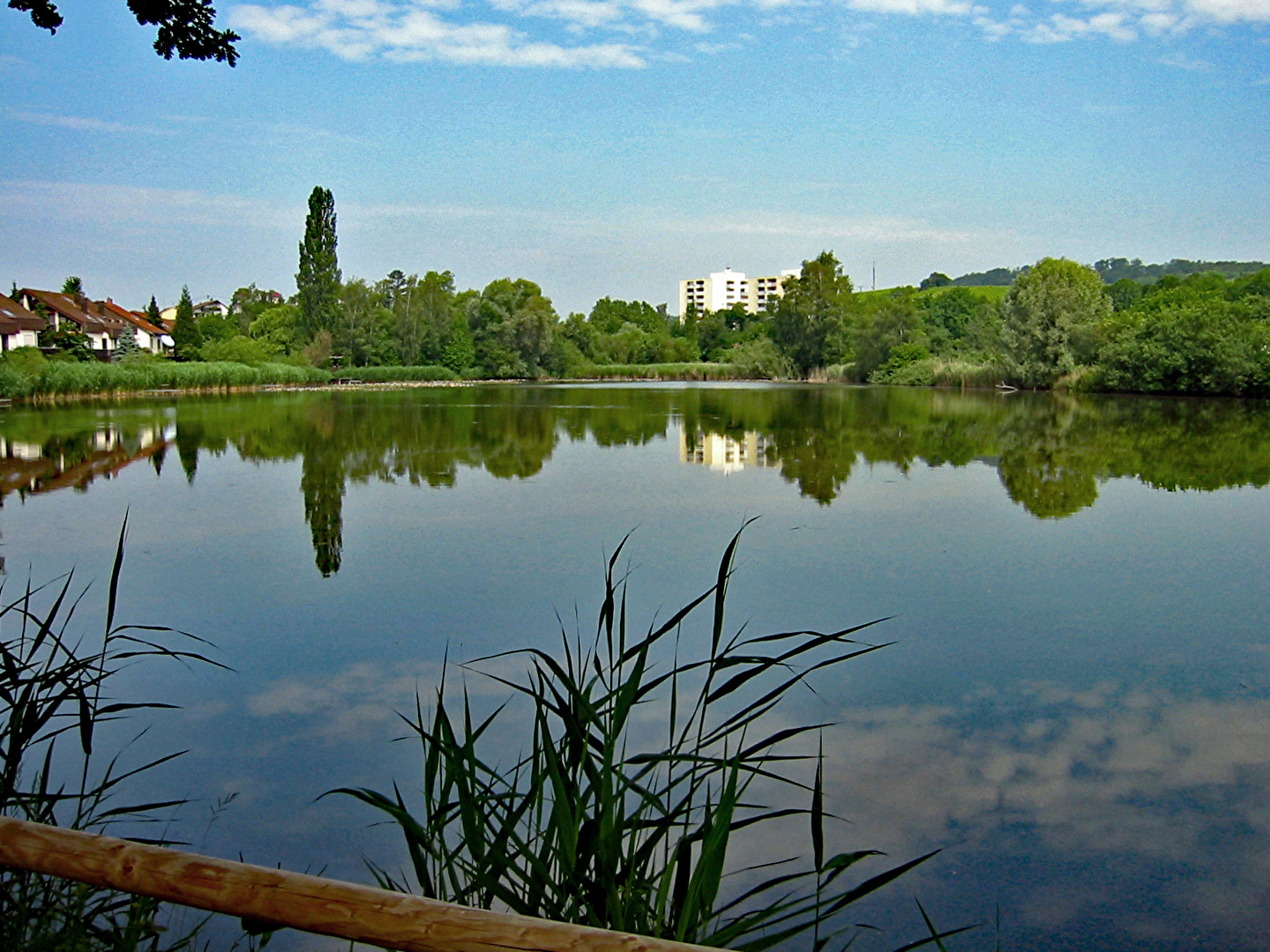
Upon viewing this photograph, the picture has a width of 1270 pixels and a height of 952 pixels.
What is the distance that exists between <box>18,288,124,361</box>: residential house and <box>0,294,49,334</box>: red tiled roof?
178 cm

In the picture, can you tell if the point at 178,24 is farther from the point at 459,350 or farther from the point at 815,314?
the point at 459,350

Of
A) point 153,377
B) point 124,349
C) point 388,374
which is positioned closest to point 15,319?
point 124,349

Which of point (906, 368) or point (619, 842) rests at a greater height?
point (906, 368)

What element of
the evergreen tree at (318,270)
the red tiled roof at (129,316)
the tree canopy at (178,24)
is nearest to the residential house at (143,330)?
the red tiled roof at (129,316)

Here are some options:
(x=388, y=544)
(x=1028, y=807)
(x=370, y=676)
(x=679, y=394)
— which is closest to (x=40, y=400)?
(x=679, y=394)

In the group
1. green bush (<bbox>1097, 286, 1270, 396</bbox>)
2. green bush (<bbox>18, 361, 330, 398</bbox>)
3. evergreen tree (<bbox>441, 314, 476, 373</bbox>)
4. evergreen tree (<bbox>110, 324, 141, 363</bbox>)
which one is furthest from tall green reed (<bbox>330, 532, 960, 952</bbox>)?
evergreen tree (<bbox>441, 314, 476, 373</bbox>)

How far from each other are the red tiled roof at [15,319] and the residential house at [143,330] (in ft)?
65.3

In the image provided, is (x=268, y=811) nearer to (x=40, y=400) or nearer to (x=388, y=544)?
(x=388, y=544)

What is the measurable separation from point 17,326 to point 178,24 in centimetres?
4391

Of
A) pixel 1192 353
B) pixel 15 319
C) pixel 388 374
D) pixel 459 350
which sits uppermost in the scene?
pixel 15 319

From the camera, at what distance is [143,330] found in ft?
230

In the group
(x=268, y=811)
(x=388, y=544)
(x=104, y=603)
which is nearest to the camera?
(x=268, y=811)

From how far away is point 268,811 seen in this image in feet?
11.3

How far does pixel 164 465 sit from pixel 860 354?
40.8 metres
